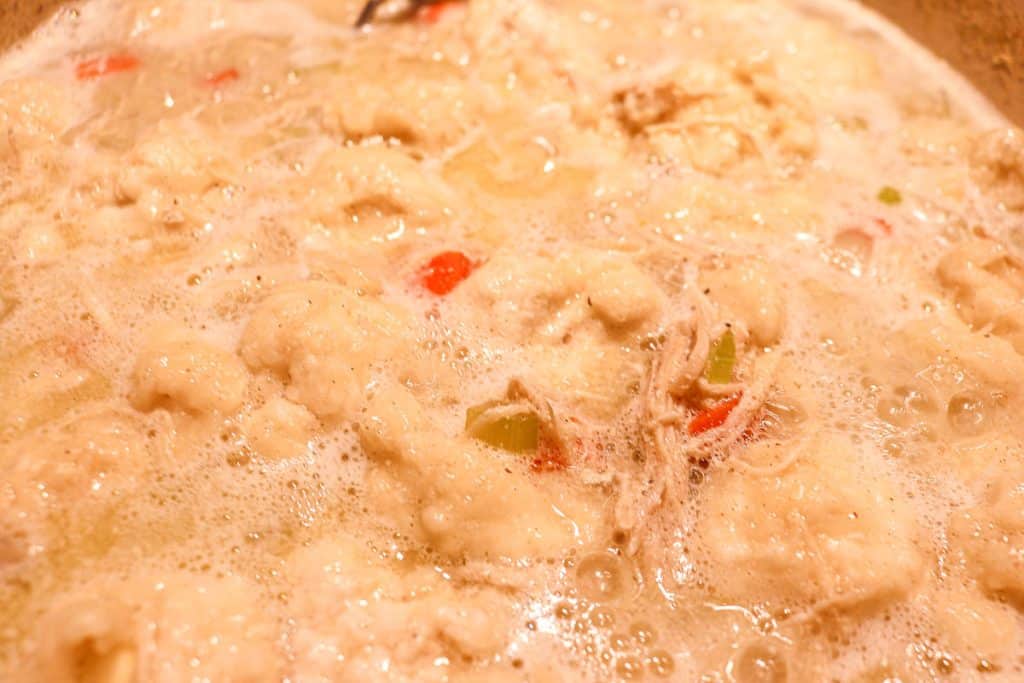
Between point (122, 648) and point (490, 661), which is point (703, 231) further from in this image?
point (122, 648)

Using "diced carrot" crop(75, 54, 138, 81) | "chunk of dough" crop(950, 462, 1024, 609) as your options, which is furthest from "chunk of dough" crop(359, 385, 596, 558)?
"diced carrot" crop(75, 54, 138, 81)

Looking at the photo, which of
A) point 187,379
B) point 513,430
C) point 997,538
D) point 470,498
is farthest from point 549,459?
point 997,538

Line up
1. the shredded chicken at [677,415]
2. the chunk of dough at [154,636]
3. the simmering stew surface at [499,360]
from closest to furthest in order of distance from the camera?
the chunk of dough at [154,636]
the simmering stew surface at [499,360]
the shredded chicken at [677,415]

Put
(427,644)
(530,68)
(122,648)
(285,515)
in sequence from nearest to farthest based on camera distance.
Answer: (122,648) → (427,644) → (285,515) → (530,68)

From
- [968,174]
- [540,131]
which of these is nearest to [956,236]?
[968,174]

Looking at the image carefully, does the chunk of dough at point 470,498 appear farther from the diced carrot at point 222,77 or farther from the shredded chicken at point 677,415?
the diced carrot at point 222,77

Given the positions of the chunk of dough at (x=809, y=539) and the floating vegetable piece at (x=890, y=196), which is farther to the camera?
the floating vegetable piece at (x=890, y=196)

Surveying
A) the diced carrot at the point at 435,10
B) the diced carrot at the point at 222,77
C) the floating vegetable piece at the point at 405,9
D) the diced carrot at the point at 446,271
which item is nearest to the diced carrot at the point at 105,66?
the diced carrot at the point at 222,77
